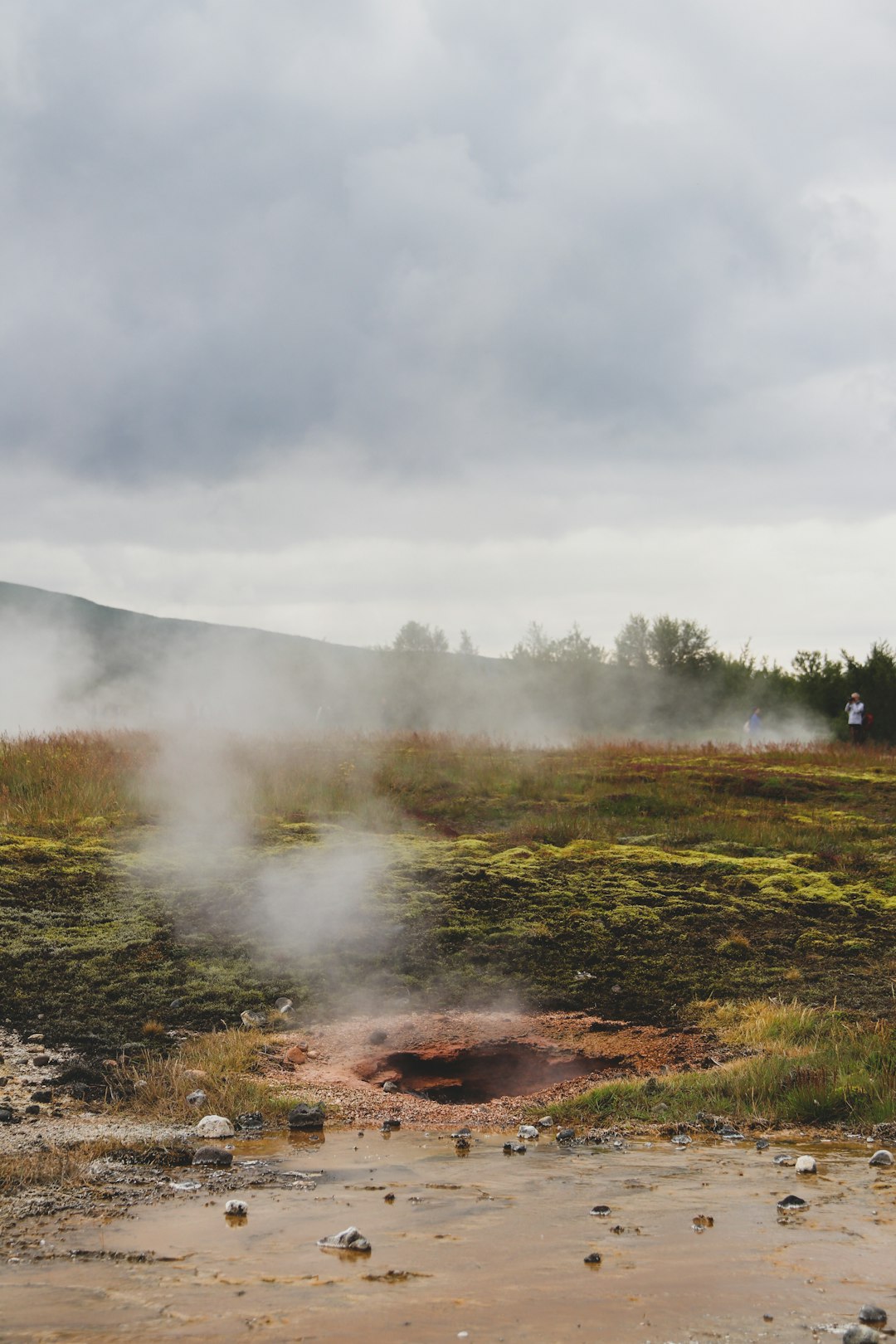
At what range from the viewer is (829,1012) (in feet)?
24.3

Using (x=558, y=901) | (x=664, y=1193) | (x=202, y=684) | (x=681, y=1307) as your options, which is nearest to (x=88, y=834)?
(x=558, y=901)

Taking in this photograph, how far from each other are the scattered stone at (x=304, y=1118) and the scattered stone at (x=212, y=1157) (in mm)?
745

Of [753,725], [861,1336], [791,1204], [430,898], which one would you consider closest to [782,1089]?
[791,1204]

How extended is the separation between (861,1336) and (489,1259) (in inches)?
A: 50.1

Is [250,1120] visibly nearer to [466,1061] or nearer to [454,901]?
[466,1061]

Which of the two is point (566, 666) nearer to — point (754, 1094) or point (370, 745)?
point (370, 745)

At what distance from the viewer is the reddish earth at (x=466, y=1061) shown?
6.43 metres

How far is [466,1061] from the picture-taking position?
7.22 metres

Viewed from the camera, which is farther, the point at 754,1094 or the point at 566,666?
the point at 566,666

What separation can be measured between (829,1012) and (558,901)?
11.6ft

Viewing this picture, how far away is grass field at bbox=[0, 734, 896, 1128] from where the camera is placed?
841 cm

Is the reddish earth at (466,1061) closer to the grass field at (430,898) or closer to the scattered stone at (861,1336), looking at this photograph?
the grass field at (430,898)

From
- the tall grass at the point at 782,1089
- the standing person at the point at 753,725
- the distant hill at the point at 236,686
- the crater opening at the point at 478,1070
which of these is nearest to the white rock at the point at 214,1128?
the crater opening at the point at 478,1070

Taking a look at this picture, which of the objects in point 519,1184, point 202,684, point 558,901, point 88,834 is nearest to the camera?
point 519,1184
